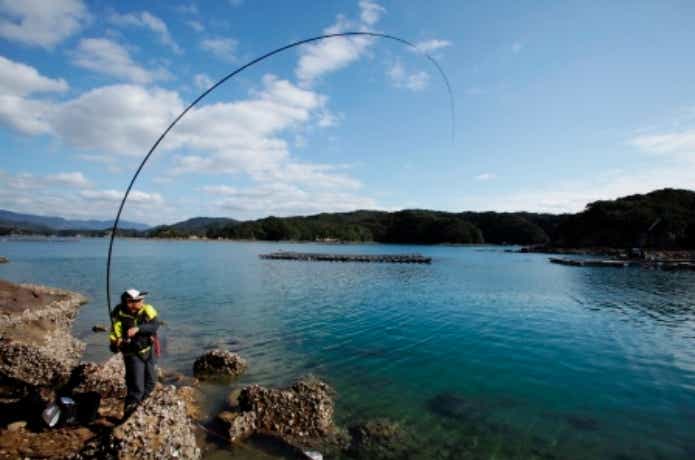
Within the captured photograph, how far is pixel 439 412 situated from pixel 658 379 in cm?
1012

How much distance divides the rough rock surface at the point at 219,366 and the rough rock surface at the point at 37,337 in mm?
4011

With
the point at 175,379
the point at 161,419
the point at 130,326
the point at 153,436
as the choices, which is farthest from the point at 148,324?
the point at 175,379

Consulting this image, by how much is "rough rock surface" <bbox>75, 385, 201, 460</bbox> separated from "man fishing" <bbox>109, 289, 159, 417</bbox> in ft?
2.14

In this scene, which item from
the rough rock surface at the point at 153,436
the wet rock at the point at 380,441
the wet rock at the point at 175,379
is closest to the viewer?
the rough rock surface at the point at 153,436

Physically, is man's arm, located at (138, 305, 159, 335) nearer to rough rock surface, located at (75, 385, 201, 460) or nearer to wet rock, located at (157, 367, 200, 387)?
rough rock surface, located at (75, 385, 201, 460)

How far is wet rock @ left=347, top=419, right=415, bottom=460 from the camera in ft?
29.0

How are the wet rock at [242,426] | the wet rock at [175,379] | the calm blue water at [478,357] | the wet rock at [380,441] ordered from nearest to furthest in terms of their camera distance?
1. the wet rock at [380,441]
2. the wet rock at [242,426]
3. the calm blue water at [478,357]
4. the wet rock at [175,379]

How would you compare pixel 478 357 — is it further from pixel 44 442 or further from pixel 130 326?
pixel 44 442

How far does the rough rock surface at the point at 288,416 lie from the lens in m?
9.28

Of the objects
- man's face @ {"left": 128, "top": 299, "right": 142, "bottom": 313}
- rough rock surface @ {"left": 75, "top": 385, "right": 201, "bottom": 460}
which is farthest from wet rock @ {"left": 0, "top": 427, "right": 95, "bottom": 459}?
man's face @ {"left": 128, "top": 299, "right": 142, "bottom": 313}

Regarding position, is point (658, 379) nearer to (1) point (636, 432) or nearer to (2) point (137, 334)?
(1) point (636, 432)

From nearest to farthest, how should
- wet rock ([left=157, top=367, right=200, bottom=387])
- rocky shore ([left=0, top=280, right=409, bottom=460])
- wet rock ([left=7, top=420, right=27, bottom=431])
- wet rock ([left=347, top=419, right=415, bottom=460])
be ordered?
rocky shore ([left=0, top=280, right=409, bottom=460]), wet rock ([left=7, top=420, right=27, bottom=431]), wet rock ([left=347, top=419, right=415, bottom=460]), wet rock ([left=157, top=367, right=200, bottom=387])

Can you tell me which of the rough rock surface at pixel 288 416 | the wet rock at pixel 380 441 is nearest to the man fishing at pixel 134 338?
the rough rock surface at pixel 288 416

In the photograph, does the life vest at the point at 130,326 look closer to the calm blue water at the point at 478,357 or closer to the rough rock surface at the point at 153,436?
the rough rock surface at the point at 153,436
